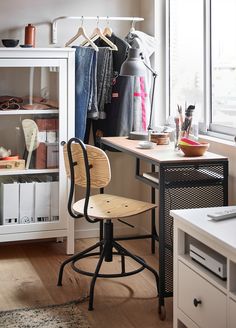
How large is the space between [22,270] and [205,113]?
1.57 metres

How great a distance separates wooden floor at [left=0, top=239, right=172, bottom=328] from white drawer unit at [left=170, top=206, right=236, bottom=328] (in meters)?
0.45

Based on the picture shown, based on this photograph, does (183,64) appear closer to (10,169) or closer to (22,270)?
(10,169)

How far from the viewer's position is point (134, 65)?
3.71 m

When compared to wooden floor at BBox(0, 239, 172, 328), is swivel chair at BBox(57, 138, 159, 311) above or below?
above

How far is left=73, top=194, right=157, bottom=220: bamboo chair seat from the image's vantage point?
3.38 m

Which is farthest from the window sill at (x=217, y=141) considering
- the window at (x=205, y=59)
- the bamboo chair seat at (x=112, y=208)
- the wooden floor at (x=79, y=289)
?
the wooden floor at (x=79, y=289)

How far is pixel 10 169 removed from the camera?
421 cm

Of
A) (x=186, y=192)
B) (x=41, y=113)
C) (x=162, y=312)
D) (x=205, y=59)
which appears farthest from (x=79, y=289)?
(x=205, y=59)

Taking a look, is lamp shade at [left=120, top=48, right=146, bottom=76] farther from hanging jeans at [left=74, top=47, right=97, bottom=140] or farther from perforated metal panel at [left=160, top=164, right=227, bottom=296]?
perforated metal panel at [left=160, top=164, right=227, bottom=296]

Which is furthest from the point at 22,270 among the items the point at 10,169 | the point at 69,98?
the point at 69,98

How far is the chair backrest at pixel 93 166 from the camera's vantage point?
332 cm

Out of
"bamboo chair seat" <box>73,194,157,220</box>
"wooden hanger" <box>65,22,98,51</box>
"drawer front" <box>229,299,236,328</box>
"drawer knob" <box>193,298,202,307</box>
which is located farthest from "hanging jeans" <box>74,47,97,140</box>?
"drawer front" <box>229,299,236,328</box>

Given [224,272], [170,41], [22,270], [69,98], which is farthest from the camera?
[170,41]

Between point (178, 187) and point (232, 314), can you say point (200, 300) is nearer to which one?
point (232, 314)
